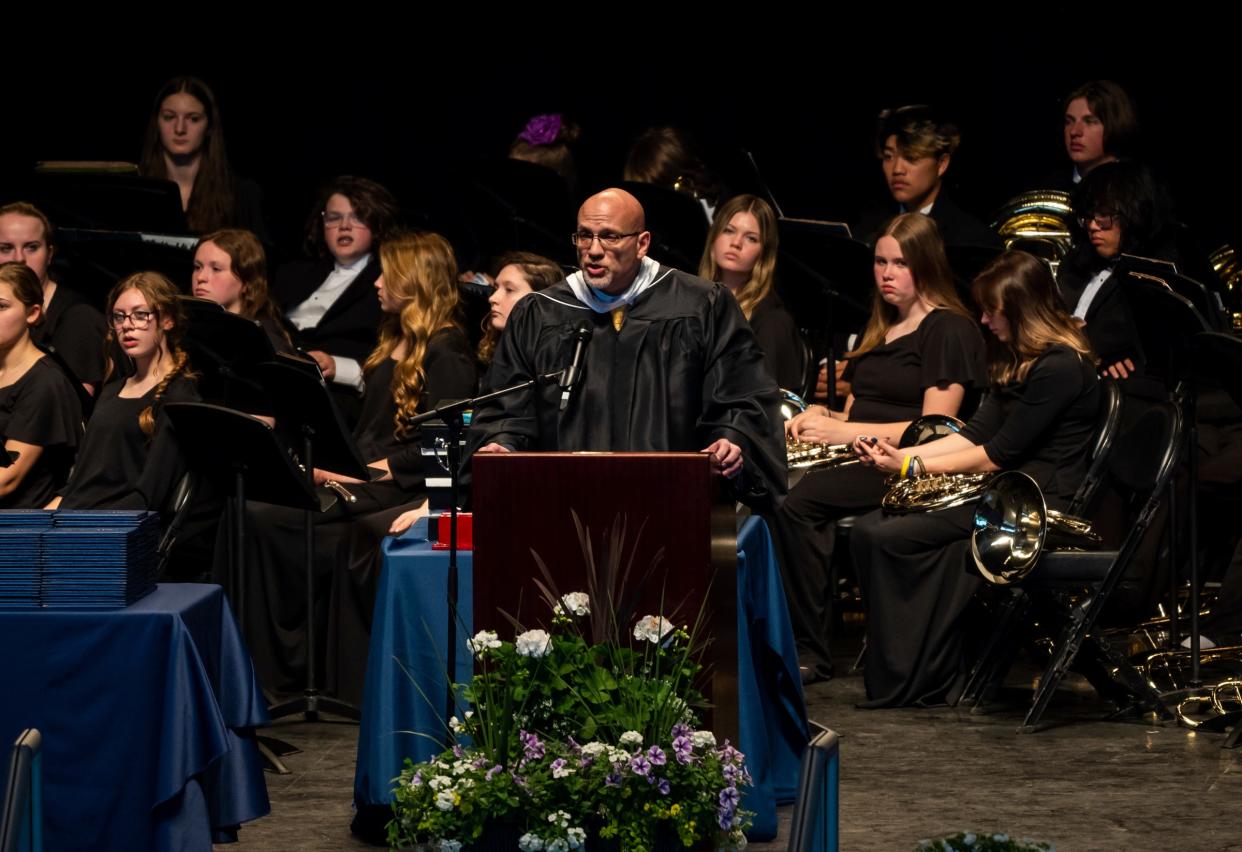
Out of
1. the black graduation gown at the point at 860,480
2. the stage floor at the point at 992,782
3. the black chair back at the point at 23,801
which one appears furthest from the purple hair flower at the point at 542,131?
the black chair back at the point at 23,801

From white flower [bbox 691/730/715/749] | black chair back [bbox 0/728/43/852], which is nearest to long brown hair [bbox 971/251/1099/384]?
white flower [bbox 691/730/715/749]

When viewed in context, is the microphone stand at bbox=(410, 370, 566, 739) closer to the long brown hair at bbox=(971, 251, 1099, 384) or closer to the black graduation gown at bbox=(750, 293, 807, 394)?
the long brown hair at bbox=(971, 251, 1099, 384)

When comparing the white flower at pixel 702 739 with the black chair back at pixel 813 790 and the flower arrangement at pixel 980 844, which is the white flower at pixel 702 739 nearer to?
the flower arrangement at pixel 980 844

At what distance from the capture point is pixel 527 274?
739 cm

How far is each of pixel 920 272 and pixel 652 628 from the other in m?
3.87

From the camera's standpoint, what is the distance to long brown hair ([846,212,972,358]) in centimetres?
779

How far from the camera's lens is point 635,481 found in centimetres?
454

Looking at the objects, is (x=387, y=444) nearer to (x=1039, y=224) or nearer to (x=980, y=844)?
(x=1039, y=224)

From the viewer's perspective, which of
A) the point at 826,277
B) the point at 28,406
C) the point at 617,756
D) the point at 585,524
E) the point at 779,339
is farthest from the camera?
the point at 826,277

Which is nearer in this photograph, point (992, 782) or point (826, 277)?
point (992, 782)

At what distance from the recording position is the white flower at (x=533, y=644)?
4.21 metres

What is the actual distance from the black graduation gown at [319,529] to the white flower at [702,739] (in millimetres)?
3407

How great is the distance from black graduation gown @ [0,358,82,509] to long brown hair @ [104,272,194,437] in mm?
511

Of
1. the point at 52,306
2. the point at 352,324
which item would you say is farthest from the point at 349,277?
the point at 52,306
